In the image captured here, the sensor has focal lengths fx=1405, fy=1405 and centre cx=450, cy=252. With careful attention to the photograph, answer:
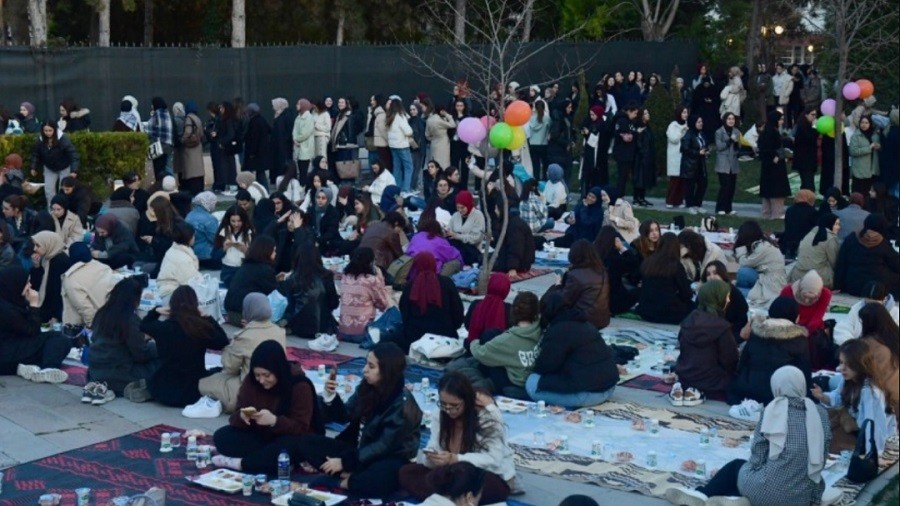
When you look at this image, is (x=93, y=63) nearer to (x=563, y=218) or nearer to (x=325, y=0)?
(x=563, y=218)

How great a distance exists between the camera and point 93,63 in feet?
80.9

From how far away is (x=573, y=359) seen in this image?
10891mm

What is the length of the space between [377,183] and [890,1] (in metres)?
9.19

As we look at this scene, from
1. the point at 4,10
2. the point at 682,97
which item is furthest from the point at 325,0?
the point at 682,97

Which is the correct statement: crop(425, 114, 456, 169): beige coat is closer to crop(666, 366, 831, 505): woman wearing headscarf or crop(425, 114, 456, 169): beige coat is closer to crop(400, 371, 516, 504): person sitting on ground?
crop(400, 371, 516, 504): person sitting on ground

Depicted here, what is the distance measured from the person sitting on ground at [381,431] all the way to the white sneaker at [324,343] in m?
3.81

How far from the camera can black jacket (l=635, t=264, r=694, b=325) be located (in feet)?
45.3

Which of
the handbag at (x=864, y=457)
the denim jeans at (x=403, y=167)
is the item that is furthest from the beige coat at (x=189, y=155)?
the handbag at (x=864, y=457)

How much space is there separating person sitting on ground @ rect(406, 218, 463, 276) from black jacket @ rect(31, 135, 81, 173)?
6.06m

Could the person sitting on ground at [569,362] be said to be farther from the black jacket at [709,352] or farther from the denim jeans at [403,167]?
the denim jeans at [403,167]

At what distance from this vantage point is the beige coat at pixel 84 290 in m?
12.8

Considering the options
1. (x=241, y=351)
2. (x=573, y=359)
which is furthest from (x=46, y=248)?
(x=573, y=359)

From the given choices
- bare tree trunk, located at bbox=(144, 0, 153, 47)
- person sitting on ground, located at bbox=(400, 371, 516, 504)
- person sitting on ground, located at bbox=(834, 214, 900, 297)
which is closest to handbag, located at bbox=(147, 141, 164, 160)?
person sitting on ground, located at bbox=(834, 214, 900, 297)

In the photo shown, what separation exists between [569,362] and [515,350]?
462mm
